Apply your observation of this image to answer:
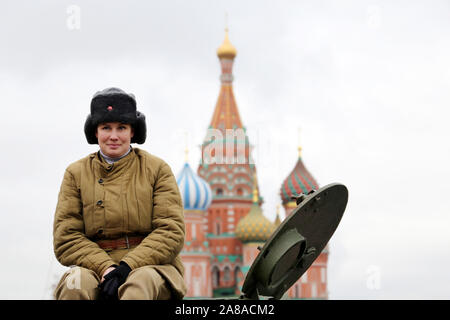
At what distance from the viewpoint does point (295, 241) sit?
3.73 meters

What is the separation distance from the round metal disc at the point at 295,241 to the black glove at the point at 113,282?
19.4 inches

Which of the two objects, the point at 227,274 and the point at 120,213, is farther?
the point at 227,274

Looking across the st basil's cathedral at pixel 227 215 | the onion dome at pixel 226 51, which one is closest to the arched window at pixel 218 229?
the st basil's cathedral at pixel 227 215

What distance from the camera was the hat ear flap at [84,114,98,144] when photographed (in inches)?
155

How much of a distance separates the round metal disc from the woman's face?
2.56ft

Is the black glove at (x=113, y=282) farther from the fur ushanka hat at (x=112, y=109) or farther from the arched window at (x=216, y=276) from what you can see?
the arched window at (x=216, y=276)

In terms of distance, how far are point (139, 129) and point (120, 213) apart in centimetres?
39

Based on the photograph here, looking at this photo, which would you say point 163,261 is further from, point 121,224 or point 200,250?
point 200,250

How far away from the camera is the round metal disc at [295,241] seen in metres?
3.69

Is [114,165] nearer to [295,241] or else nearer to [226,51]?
[295,241]

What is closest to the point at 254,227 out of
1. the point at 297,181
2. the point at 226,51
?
the point at 297,181

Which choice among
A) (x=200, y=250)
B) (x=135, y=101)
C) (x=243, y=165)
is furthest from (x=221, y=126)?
(x=135, y=101)

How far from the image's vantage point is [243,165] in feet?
133

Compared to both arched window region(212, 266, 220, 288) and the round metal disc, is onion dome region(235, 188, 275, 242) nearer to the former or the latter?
arched window region(212, 266, 220, 288)
